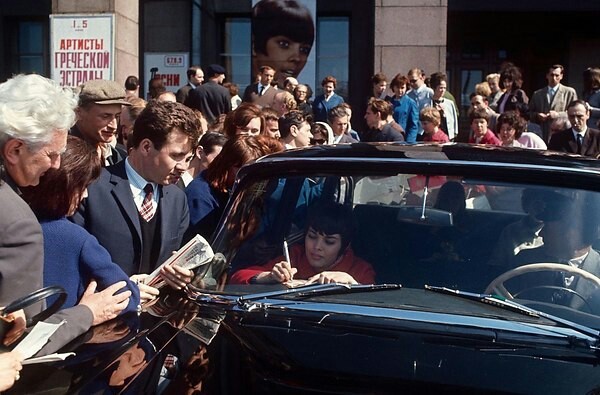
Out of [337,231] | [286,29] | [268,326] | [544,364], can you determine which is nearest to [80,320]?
[268,326]

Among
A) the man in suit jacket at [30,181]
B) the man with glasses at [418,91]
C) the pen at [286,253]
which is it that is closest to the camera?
the man in suit jacket at [30,181]

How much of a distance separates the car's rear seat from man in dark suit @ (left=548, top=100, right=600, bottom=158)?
799cm

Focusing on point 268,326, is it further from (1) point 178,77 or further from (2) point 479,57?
(2) point 479,57

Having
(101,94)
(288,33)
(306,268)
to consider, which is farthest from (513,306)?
(288,33)

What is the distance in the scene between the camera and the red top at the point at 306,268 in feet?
10.7

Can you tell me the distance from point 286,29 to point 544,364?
59.9 ft

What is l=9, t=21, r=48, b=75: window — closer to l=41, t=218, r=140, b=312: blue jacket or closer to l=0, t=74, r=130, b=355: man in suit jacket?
l=41, t=218, r=140, b=312: blue jacket

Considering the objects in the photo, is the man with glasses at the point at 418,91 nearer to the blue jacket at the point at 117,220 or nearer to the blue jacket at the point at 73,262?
the blue jacket at the point at 117,220

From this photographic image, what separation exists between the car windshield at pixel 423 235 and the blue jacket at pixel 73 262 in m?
0.47

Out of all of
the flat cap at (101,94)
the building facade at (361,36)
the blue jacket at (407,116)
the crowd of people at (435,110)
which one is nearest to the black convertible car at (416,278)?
the flat cap at (101,94)

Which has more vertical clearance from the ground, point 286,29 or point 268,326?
point 286,29

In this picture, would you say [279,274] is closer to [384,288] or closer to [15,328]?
[384,288]

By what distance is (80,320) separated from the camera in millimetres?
3074

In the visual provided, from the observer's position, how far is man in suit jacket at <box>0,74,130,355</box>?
111 inches
